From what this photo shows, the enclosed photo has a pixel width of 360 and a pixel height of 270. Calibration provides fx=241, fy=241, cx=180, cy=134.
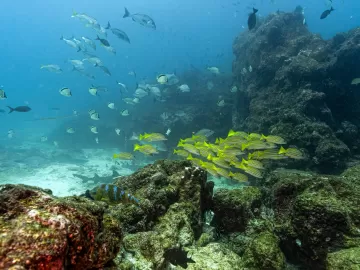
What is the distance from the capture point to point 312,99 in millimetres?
10398

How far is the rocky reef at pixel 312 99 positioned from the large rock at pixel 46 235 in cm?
898

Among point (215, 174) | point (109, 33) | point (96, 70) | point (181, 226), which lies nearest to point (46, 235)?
point (181, 226)

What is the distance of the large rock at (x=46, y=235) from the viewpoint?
4.33ft

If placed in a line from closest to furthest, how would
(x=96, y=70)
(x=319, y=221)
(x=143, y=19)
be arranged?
(x=319, y=221), (x=143, y=19), (x=96, y=70)

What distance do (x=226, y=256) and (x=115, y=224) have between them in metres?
2.20

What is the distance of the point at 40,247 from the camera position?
1356mm

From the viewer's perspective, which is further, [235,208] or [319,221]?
[235,208]

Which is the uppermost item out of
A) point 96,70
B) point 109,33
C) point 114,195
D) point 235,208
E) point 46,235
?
point 109,33

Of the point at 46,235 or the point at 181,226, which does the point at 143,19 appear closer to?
the point at 181,226

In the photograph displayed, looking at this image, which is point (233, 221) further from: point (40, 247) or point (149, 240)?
point (40, 247)

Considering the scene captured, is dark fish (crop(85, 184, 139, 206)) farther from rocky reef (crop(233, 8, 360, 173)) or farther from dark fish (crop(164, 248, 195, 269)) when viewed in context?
rocky reef (crop(233, 8, 360, 173))

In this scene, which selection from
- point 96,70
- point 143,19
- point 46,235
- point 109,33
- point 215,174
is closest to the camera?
point 46,235

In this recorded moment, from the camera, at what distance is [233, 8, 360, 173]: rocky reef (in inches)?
362

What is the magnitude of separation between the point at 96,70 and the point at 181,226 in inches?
4276
